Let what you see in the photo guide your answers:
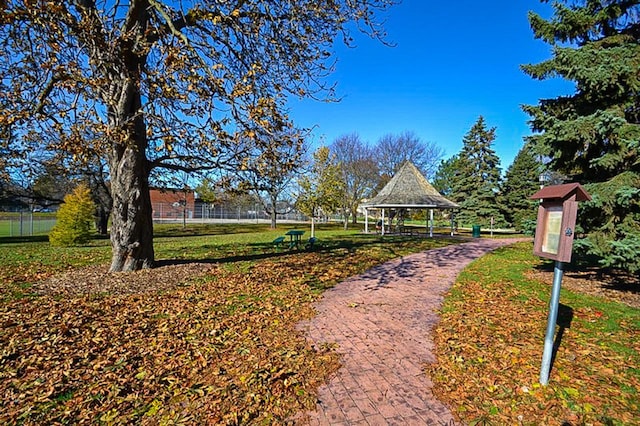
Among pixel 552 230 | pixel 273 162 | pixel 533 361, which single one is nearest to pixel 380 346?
pixel 533 361

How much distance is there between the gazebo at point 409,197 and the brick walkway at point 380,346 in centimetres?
1247

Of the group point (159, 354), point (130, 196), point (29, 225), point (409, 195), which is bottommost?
point (29, 225)

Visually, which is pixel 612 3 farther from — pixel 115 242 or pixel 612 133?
pixel 115 242

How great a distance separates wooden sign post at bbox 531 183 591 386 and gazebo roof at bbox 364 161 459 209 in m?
17.3

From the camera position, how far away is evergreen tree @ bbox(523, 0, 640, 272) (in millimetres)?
6719

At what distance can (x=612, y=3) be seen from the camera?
7.84 metres

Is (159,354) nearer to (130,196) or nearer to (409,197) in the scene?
(130,196)

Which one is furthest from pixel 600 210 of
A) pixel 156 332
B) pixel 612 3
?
pixel 156 332

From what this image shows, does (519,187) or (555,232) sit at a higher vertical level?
(519,187)

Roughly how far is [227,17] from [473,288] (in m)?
7.89

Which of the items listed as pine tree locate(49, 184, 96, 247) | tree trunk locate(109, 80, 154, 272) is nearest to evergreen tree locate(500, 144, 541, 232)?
tree trunk locate(109, 80, 154, 272)

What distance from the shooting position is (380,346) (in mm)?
4422

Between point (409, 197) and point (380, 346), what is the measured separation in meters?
18.2

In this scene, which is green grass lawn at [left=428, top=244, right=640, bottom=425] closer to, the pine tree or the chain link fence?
the pine tree
